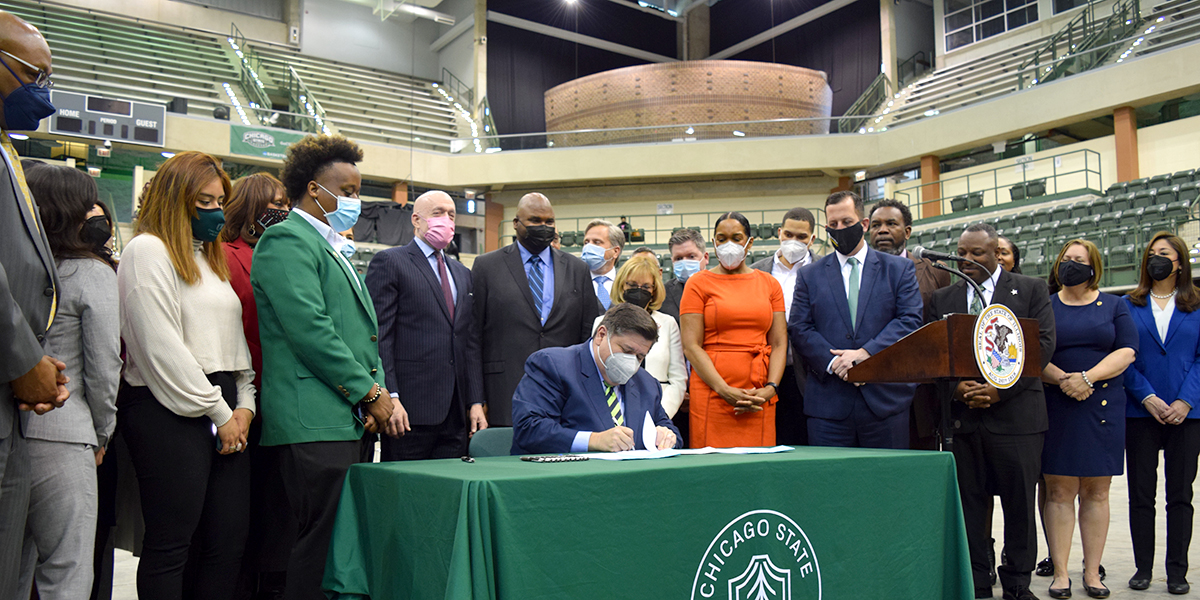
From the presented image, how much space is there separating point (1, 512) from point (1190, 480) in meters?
4.47

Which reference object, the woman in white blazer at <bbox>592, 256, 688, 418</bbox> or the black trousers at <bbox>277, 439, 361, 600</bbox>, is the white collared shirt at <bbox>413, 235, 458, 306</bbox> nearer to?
the woman in white blazer at <bbox>592, 256, 688, 418</bbox>

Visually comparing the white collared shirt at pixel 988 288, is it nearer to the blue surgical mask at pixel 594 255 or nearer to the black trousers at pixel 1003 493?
the black trousers at pixel 1003 493

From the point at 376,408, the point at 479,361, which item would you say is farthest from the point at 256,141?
the point at 376,408

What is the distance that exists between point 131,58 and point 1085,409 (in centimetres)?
1879

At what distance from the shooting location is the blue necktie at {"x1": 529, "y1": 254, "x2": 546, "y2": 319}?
3.95m

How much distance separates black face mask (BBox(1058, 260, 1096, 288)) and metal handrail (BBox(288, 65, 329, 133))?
14971 millimetres

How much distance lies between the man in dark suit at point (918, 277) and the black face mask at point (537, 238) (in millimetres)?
1533

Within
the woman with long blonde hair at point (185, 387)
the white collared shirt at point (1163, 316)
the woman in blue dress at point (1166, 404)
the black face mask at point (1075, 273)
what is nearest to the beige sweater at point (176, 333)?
the woman with long blonde hair at point (185, 387)

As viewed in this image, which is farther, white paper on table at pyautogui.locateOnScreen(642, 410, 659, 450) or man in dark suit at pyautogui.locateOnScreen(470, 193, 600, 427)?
man in dark suit at pyautogui.locateOnScreen(470, 193, 600, 427)

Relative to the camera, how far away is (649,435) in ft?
9.69

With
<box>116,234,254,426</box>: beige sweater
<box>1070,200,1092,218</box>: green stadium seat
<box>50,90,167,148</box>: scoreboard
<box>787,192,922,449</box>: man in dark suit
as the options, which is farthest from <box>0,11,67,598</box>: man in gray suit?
<box>50,90,167,148</box>: scoreboard

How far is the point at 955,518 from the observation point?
2.63 meters

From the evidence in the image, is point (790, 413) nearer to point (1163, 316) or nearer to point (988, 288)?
point (988, 288)

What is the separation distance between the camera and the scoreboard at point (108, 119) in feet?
46.2
